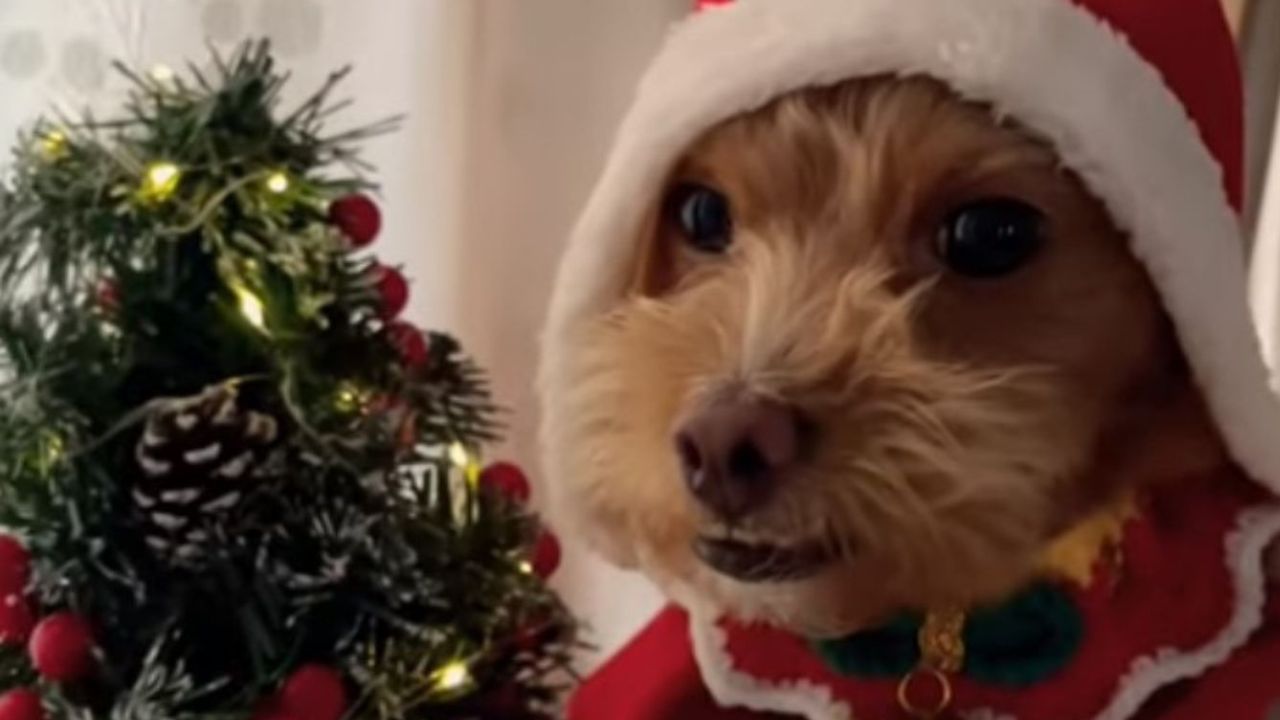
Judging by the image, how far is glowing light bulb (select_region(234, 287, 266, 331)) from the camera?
0.93 meters

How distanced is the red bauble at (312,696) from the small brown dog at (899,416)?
0.12 m

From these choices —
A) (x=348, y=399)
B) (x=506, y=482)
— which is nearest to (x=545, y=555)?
(x=506, y=482)

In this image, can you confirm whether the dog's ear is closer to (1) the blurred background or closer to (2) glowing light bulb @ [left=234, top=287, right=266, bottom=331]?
(2) glowing light bulb @ [left=234, top=287, right=266, bottom=331]

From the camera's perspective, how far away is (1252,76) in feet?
4.51

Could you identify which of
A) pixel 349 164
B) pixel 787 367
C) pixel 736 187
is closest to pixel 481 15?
pixel 349 164

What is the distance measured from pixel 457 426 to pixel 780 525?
0.24 meters

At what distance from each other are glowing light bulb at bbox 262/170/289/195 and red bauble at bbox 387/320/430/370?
8 centimetres

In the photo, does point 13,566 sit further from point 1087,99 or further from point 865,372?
point 1087,99

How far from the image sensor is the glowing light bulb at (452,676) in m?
0.96

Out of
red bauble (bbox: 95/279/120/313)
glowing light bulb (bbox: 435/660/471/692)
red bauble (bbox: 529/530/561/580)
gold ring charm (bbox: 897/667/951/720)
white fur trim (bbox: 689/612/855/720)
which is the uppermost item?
red bauble (bbox: 95/279/120/313)

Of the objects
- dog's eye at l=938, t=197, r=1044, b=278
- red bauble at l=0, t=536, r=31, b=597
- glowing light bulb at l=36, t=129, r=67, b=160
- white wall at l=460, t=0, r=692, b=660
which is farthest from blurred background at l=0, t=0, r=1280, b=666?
dog's eye at l=938, t=197, r=1044, b=278

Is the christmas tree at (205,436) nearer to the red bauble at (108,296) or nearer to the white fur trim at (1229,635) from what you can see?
the red bauble at (108,296)

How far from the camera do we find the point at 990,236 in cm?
88

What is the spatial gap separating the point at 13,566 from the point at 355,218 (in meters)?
0.20
